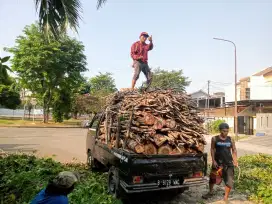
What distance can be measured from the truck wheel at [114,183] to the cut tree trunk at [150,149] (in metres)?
0.71

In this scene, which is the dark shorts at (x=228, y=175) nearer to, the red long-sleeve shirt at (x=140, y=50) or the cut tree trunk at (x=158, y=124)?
the cut tree trunk at (x=158, y=124)

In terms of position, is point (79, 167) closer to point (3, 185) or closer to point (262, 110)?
point (3, 185)

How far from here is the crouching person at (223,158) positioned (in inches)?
217

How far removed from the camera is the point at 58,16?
22.8 ft

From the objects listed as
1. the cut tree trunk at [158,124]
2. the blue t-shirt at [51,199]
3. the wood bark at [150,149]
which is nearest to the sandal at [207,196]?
the wood bark at [150,149]

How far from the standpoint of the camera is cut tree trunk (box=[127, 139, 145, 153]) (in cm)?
493

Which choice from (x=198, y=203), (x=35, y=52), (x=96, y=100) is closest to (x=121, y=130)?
(x=198, y=203)

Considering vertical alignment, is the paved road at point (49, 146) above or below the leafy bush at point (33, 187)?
below

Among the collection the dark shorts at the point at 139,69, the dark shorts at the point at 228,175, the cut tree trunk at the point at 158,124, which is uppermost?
the dark shorts at the point at 139,69

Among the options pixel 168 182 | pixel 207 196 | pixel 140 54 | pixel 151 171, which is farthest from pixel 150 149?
pixel 140 54

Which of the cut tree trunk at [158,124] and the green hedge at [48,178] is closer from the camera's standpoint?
the green hedge at [48,178]

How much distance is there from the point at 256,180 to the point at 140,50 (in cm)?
517

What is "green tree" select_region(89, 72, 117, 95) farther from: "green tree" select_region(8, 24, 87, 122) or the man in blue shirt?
the man in blue shirt

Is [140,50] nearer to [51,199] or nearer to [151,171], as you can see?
[151,171]
